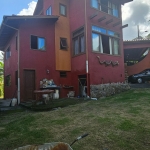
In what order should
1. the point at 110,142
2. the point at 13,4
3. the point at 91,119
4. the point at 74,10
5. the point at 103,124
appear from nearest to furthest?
the point at 110,142 < the point at 103,124 < the point at 91,119 < the point at 74,10 < the point at 13,4

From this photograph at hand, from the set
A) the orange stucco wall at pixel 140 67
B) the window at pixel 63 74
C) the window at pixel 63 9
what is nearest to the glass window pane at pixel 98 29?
the window at pixel 63 9

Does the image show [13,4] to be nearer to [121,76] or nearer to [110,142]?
[121,76]

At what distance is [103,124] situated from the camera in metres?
4.30

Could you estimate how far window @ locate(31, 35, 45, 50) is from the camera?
10867 mm

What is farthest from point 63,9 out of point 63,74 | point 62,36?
point 63,74

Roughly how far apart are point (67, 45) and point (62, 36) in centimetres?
82

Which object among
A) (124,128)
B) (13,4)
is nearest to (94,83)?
(124,128)

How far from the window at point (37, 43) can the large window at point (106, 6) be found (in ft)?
15.6

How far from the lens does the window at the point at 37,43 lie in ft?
35.7

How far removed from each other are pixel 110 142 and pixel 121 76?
406 inches

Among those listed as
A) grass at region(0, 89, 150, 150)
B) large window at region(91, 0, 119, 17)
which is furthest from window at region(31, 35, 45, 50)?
grass at region(0, 89, 150, 150)

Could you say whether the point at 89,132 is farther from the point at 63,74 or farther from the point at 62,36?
the point at 62,36

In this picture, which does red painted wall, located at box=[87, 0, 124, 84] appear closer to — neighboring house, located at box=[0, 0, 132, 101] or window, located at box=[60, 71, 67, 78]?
neighboring house, located at box=[0, 0, 132, 101]

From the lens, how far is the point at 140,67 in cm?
1672
